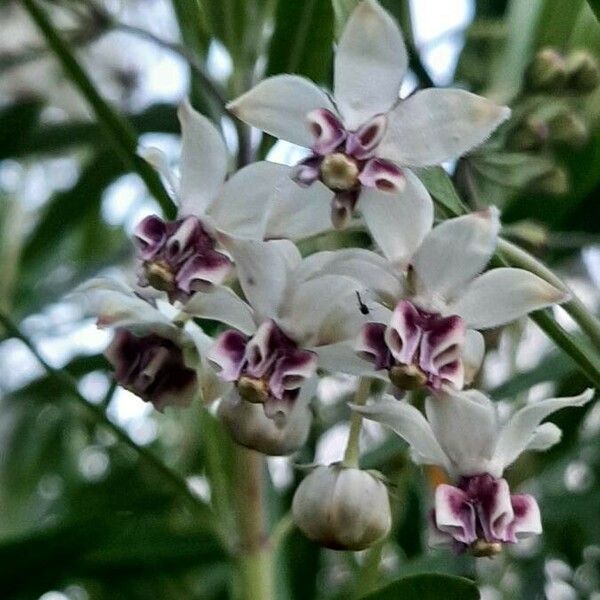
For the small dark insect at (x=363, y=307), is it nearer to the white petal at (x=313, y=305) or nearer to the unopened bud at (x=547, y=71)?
the white petal at (x=313, y=305)

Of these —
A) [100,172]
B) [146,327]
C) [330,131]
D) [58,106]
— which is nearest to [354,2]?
[330,131]

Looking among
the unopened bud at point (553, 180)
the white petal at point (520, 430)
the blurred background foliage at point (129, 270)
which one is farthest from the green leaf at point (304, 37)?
the white petal at point (520, 430)

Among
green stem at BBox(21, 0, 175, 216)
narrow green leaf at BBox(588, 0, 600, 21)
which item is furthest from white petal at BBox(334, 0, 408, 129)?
green stem at BBox(21, 0, 175, 216)

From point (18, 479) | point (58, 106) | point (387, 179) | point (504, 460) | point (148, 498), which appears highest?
point (387, 179)

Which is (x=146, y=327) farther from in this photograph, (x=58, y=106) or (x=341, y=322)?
(x=58, y=106)

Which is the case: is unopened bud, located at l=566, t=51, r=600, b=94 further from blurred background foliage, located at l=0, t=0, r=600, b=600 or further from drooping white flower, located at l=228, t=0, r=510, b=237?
drooping white flower, located at l=228, t=0, r=510, b=237

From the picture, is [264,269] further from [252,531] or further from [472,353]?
[252,531]
